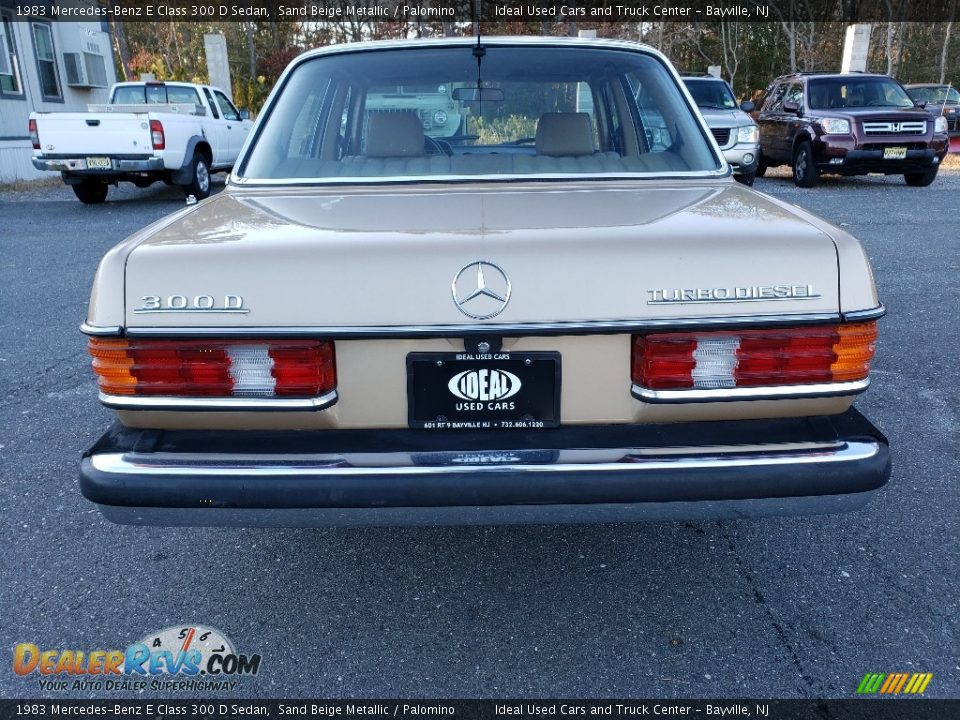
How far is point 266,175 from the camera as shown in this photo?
2.76 m

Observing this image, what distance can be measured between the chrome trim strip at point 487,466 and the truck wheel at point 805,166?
Answer: 11.1m

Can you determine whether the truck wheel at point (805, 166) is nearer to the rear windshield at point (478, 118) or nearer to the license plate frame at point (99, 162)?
the rear windshield at point (478, 118)

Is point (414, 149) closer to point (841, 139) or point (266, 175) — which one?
point (266, 175)

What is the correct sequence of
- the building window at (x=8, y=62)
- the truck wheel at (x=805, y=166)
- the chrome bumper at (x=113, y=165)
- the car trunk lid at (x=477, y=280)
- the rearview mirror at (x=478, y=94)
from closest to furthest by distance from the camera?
the car trunk lid at (x=477, y=280)
the rearview mirror at (x=478, y=94)
the chrome bumper at (x=113, y=165)
the truck wheel at (x=805, y=166)
the building window at (x=8, y=62)

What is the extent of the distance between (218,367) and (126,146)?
10001 mm

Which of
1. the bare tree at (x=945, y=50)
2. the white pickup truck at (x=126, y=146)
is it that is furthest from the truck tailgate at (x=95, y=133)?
the bare tree at (x=945, y=50)

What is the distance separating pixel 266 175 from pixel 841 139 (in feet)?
35.4

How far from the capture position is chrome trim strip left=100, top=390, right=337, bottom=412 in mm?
1911

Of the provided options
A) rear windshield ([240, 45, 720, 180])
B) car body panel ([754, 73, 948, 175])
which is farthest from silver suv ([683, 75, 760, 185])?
rear windshield ([240, 45, 720, 180])

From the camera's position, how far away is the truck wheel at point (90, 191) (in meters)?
11.5

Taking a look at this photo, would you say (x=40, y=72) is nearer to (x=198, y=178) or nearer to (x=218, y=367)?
(x=198, y=178)

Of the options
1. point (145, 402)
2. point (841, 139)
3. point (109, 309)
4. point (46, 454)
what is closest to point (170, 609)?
point (145, 402)

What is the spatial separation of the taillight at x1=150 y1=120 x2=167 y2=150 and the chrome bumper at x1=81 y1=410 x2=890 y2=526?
976 cm

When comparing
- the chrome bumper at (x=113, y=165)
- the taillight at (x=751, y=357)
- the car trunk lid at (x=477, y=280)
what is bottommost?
the chrome bumper at (x=113, y=165)
